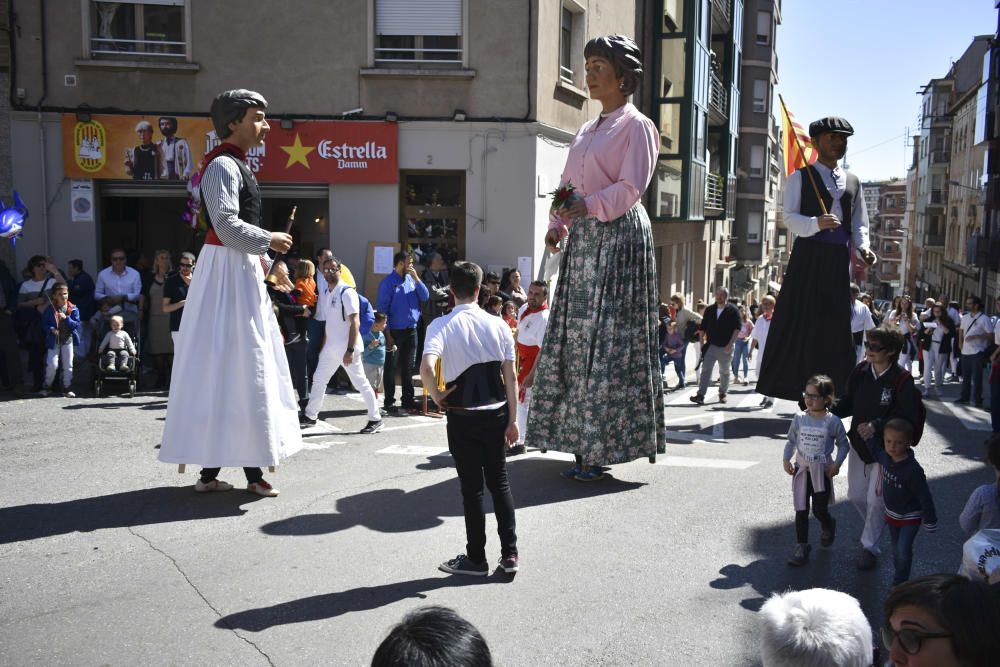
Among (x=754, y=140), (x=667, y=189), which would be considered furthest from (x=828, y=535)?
(x=754, y=140)

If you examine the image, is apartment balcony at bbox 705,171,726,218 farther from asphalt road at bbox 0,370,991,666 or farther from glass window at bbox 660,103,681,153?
asphalt road at bbox 0,370,991,666

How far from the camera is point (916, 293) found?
264 ft

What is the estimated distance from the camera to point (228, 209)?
20.1 ft

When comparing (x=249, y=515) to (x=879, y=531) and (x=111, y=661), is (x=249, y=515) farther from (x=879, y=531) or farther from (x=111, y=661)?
(x=879, y=531)

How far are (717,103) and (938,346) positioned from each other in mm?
15931

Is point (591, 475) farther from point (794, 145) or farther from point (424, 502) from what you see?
point (794, 145)

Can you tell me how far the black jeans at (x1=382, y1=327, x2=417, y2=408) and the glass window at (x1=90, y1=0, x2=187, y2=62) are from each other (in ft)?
20.5

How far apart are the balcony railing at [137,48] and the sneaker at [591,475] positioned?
32.6ft

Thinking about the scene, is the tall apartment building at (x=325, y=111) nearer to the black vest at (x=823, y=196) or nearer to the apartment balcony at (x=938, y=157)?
the black vest at (x=823, y=196)

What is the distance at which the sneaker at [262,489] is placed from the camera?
6.42 meters

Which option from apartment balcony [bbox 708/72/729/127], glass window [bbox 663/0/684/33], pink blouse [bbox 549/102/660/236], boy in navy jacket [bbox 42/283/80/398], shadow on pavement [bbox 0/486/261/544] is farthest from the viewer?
apartment balcony [bbox 708/72/729/127]

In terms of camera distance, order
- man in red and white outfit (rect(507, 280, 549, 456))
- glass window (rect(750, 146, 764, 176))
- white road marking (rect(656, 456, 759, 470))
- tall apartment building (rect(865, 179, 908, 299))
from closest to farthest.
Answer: white road marking (rect(656, 456, 759, 470))
man in red and white outfit (rect(507, 280, 549, 456))
glass window (rect(750, 146, 764, 176))
tall apartment building (rect(865, 179, 908, 299))

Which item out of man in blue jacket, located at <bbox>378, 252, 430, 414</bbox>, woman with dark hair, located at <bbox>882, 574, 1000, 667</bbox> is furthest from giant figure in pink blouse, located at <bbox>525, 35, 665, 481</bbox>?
woman with dark hair, located at <bbox>882, 574, 1000, 667</bbox>

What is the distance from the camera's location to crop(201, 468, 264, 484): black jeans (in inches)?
253
